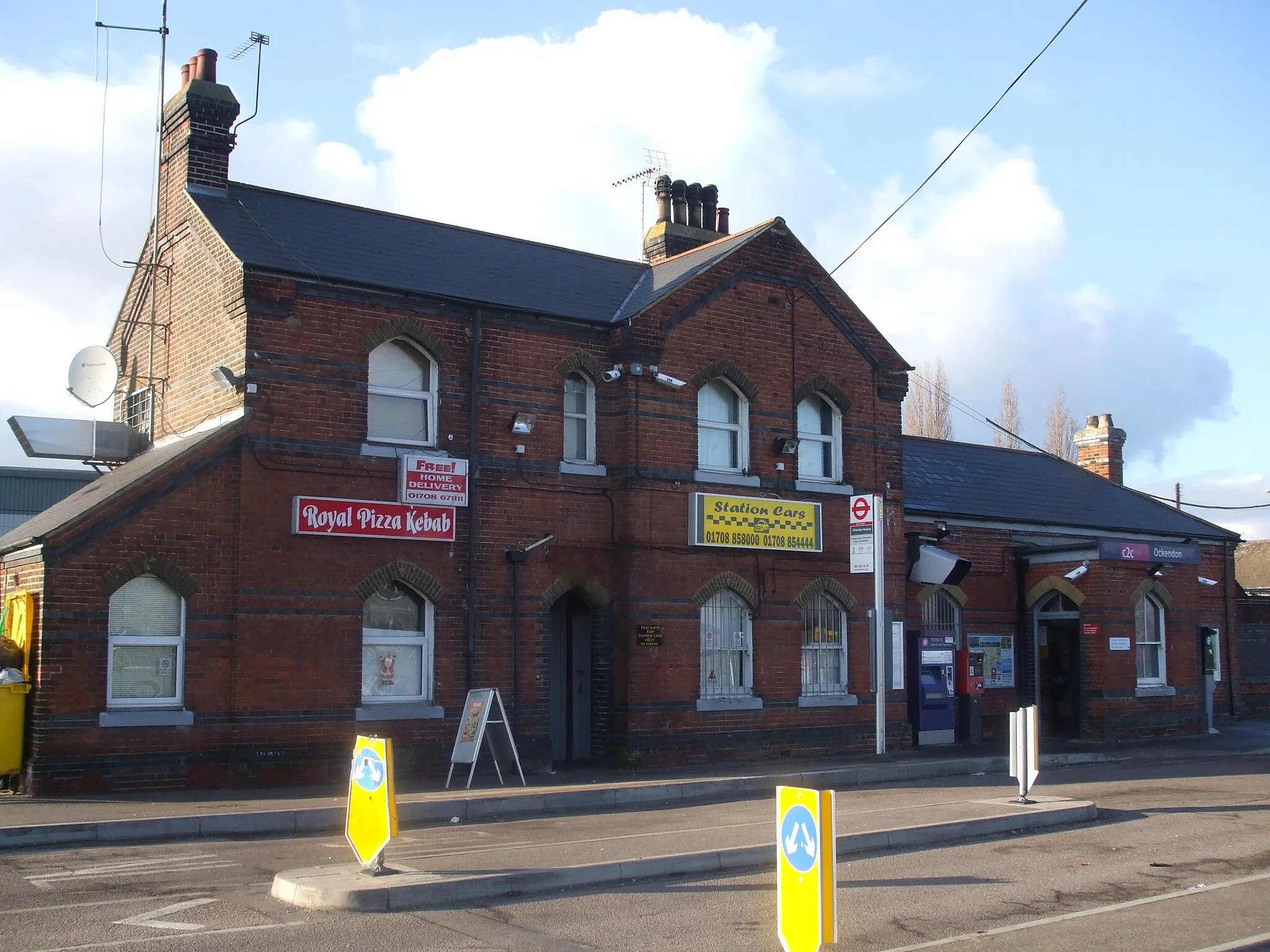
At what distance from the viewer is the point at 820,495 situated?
20.5m

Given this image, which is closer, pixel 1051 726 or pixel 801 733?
pixel 801 733

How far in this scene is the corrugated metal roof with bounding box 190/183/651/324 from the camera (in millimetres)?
17094

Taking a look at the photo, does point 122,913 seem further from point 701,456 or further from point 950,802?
point 701,456

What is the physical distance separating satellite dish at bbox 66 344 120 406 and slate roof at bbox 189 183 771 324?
9.89 feet

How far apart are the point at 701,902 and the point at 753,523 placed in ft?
34.6

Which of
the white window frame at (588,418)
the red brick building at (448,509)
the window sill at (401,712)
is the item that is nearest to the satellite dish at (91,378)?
the red brick building at (448,509)

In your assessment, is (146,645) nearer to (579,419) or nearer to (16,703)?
(16,703)

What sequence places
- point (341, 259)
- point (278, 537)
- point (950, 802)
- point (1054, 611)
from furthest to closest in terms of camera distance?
point (1054, 611) < point (341, 259) < point (278, 537) < point (950, 802)

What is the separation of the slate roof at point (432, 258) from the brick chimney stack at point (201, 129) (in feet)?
1.08

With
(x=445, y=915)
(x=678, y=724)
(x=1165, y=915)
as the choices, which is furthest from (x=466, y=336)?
(x=1165, y=915)

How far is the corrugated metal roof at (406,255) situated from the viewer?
17.1 m

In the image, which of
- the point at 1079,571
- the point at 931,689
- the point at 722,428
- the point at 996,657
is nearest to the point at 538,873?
the point at 722,428

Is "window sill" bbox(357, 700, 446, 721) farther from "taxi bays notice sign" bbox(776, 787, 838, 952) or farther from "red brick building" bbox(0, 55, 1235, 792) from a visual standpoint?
"taxi bays notice sign" bbox(776, 787, 838, 952)

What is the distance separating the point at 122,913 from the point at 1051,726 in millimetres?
20415
